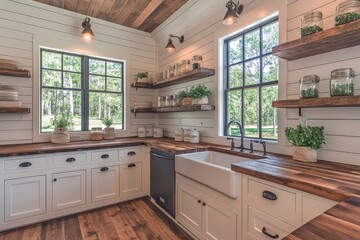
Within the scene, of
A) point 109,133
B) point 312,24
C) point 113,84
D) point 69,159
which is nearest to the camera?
point 312,24

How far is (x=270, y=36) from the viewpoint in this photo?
2.24 meters

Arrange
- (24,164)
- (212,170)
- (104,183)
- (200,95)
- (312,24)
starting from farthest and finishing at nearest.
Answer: (104,183) → (200,95) → (24,164) → (212,170) → (312,24)

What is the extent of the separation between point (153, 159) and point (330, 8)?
2487 millimetres

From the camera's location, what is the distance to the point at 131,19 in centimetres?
346

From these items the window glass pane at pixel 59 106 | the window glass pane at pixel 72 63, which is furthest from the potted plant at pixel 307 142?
the window glass pane at pixel 72 63

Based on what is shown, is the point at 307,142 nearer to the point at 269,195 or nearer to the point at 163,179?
the point at 269,195

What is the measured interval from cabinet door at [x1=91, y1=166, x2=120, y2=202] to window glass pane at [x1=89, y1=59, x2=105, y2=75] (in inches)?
66.4

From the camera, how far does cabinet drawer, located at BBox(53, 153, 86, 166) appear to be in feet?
8.48

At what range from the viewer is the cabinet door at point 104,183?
9.28 ft

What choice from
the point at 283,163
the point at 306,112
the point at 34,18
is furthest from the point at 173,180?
the point at 34,18

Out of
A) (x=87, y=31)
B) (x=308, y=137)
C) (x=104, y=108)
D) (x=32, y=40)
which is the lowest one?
(x=308, y=137)

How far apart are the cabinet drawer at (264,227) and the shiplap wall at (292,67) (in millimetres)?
802

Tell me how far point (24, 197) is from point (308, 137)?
9.97 feet

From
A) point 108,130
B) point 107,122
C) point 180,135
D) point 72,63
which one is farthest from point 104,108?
point 180,135
